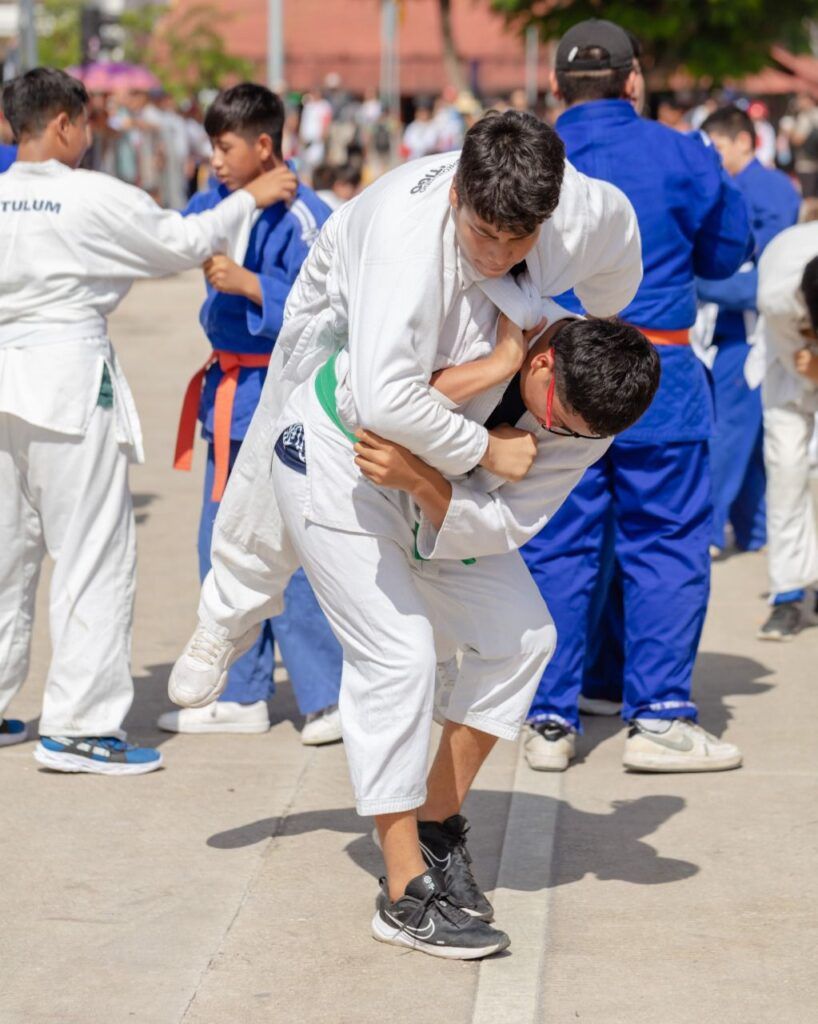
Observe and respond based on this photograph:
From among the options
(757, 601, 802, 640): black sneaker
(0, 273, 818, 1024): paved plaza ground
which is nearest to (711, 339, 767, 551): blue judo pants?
(757, 601, 802, 640): black sneaker

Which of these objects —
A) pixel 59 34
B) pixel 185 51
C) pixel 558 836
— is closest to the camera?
pixel 558 836

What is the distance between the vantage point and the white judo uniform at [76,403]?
4.71 metres

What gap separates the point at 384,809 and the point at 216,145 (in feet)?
7.68

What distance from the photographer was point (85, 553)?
4855mm

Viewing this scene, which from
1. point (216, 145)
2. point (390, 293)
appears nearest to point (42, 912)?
point (390, 293)

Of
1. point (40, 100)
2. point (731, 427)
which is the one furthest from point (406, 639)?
point (731, 427)

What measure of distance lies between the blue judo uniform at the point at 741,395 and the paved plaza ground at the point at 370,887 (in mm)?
1997

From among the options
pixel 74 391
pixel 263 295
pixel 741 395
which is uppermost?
pixel 263 295

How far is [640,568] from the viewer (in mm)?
5160

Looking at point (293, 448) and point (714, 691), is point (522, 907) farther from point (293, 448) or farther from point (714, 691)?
point (714, 691)

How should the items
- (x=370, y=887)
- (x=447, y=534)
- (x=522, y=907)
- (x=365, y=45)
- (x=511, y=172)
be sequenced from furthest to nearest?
1. (x=365, y=45)
2. (x=370, y=887)
3. (x=522, y=907)
4. (x=447, y=534)
5. (x=511, y=172)

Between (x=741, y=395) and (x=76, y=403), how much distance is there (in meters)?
3.82

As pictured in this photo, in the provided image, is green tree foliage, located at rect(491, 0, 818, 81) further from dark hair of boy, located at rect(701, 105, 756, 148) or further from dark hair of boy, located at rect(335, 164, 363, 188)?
dark hair of boy, located at rect(701, 105, 756, 148)

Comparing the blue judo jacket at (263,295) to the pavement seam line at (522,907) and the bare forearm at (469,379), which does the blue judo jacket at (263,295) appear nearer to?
the pavement seam line at (522,907)
